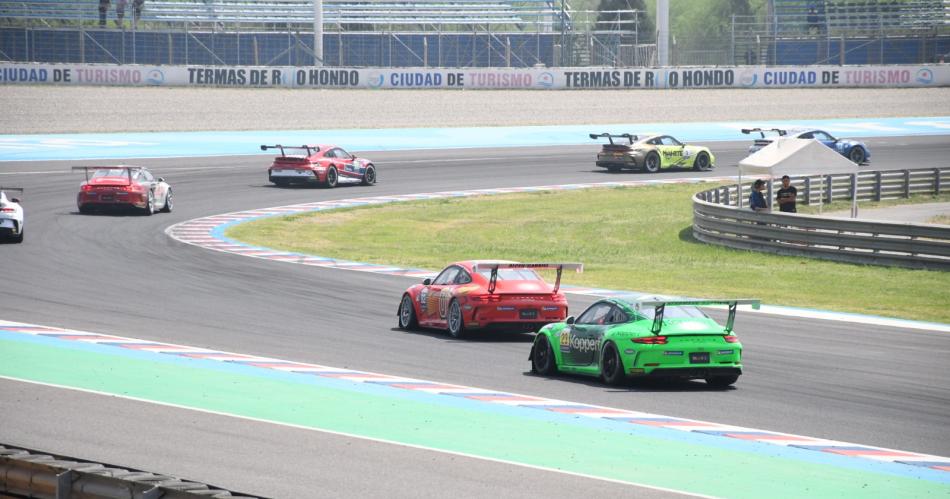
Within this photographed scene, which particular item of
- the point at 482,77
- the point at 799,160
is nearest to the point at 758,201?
the point at 799,160

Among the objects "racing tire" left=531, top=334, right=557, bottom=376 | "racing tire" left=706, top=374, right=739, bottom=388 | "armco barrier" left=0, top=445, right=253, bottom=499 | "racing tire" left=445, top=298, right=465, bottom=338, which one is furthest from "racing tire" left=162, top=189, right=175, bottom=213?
"armco barrier" left=0, top=445, right=253, bottom=499

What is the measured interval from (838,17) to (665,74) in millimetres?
18748

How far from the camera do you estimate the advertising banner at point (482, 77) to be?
175ft

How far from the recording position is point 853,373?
14.9 meters

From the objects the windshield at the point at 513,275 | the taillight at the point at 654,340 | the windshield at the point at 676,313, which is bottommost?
the taillight at the point at 654,340

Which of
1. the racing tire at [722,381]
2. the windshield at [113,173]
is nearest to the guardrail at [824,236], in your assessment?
the racing tire at [722,381]

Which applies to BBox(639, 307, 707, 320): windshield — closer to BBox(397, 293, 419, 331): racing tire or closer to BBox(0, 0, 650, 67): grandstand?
BBox(397, 293, 419, 331): racing tire

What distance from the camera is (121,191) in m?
33.6

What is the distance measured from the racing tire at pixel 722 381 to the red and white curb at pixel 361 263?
583cm

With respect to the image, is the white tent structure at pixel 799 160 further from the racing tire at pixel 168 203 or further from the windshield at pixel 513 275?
the racing tire at pixel 168 203

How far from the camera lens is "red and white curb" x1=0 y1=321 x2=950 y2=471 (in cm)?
1107

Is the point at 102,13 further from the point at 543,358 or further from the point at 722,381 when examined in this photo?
the point at 722,381

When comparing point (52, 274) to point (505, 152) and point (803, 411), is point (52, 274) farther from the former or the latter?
point (505, 152)

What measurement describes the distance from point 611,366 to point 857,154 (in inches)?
1341
